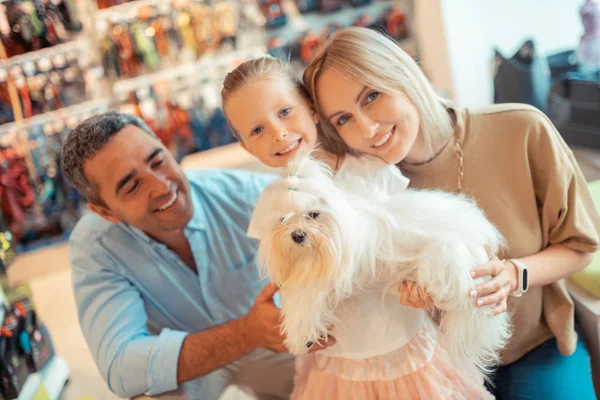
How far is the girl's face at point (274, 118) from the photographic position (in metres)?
1.17

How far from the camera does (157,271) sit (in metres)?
1.63

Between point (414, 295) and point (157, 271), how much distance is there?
0.95 metres

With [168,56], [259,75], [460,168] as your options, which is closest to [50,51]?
[168,56]

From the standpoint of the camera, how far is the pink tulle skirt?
43.2 inches

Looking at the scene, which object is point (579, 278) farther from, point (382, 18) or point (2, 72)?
point (2, 72)

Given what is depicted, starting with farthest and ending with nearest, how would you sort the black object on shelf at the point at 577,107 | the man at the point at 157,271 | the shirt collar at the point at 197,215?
the black object on shelf at the point at 577,107
the shirt collar at the point at 197,215
the man at the point at 157,271

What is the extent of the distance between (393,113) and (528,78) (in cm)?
263

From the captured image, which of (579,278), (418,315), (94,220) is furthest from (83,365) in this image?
(579,278)

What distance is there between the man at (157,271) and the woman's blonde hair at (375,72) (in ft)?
1.94

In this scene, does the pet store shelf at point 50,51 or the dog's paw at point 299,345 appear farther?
the pet store shelf at point 50,51

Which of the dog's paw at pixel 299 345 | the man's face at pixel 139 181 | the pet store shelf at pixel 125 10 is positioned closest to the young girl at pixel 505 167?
the dog's paw at pixel 299 345

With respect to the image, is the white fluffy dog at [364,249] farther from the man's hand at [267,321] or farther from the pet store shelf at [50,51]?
the pet store shelf at [50,51]

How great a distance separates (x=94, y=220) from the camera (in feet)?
5.65

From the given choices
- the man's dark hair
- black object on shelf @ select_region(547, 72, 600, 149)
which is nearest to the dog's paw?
the man's dark hair
